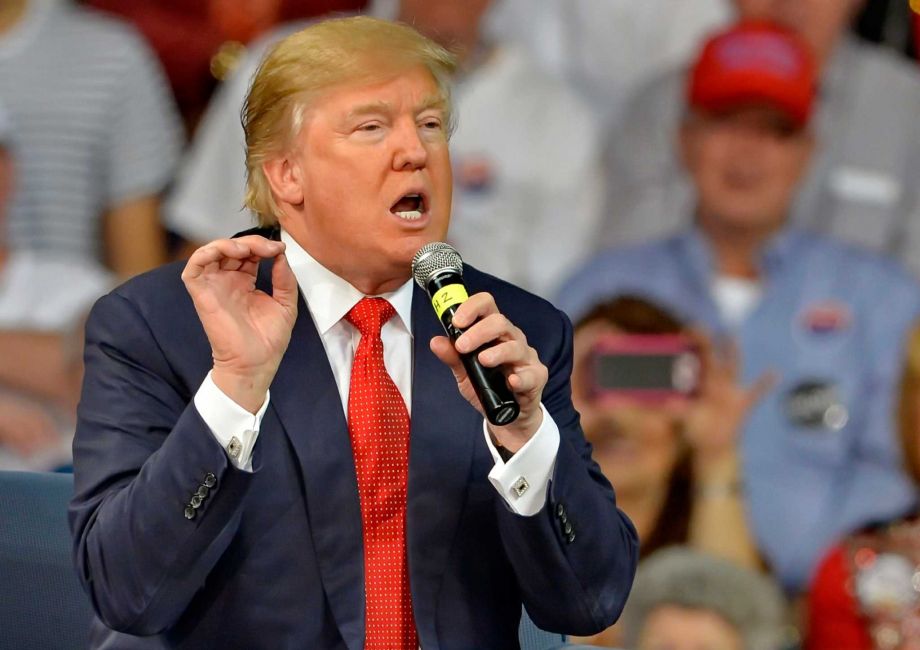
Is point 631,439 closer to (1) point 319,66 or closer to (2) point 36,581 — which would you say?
(2) point 36,581

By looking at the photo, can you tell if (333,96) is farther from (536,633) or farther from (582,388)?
(582,388)

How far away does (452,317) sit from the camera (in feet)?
4.70

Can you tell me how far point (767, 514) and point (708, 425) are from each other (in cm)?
26

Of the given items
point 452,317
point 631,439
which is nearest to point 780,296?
point 631,439

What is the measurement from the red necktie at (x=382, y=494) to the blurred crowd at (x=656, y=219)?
216 centimetres

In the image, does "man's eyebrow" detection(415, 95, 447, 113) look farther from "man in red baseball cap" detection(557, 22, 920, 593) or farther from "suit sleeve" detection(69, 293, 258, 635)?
"man in red baseball cap" detection(557, 22, 920, 593)

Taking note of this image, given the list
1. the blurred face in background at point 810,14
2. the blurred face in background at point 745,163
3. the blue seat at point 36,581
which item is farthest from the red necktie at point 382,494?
the blurred face in background at point 810,14

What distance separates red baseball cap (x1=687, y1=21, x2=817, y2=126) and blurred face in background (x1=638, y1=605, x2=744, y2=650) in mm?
1255

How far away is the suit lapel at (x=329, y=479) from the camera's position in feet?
5.22

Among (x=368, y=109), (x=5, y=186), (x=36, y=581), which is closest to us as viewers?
(x=368, y=109)

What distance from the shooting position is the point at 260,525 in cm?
159

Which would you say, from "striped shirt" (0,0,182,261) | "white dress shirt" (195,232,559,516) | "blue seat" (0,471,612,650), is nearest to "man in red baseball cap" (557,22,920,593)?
"striped shirt" (0,0,182,261)

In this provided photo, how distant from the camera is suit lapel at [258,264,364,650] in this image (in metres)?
1.59

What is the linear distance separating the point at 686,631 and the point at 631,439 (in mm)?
A: 499
